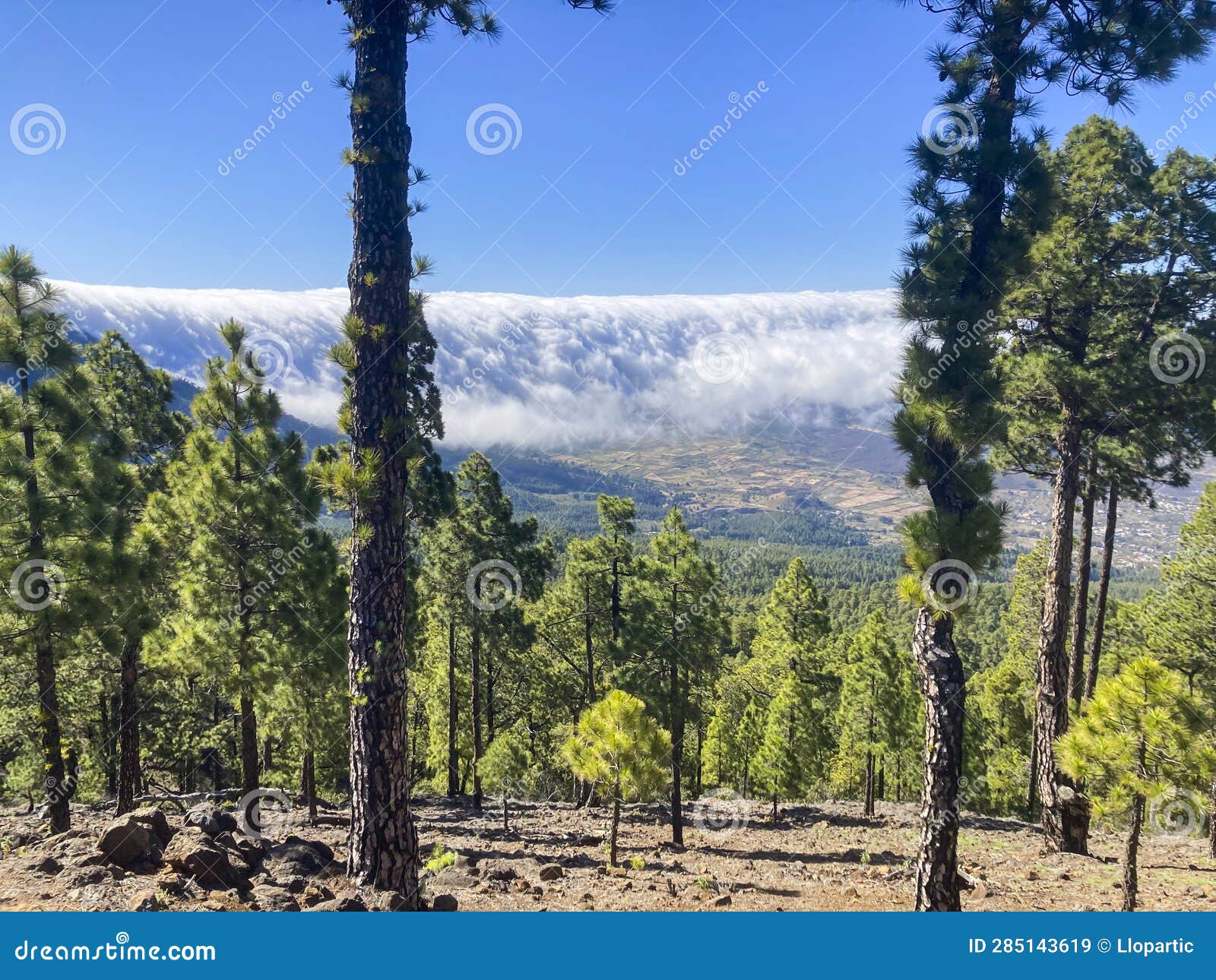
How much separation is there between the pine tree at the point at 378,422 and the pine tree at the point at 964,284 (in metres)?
5.23

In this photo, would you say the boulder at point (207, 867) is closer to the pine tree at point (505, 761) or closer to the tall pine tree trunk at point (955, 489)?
the tall pine tree trunk at point (955, 489)

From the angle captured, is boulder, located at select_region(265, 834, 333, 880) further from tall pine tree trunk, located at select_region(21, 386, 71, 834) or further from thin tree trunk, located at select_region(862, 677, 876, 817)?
thin tree trunk, located at select_region(862, 677, 876, 817)

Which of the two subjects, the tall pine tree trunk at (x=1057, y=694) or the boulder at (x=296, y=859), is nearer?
the boulder at (x=296, y=859)

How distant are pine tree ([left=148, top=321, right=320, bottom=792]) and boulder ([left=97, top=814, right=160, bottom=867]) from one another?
636 cm

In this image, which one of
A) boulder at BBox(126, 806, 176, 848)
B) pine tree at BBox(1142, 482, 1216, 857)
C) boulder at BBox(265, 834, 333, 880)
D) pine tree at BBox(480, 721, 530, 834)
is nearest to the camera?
boulder at BBox(265, 834, 333, 880)

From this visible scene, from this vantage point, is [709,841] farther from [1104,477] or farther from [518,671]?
[1104,477]

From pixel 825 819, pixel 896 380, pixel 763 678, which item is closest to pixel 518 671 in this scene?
pixel 763 678

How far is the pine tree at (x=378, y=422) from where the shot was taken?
565 cm

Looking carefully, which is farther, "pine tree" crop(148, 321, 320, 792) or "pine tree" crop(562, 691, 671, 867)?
"pine tree" crop(562, 691, 671, 867)

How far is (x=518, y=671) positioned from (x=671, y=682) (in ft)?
39.5

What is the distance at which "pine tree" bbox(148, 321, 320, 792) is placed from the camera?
13.4 meters

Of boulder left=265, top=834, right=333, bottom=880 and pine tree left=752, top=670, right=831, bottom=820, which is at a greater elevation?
boulder left=265, top=834, right=333, bottom=880

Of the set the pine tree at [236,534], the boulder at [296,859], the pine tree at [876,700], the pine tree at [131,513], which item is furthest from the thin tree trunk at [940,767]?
the pine tree at [876,700]

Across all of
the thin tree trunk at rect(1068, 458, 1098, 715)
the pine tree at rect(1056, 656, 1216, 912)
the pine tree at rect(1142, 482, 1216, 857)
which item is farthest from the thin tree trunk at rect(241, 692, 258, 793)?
the pine tree at rect(1142, 482, 1216, 857)
